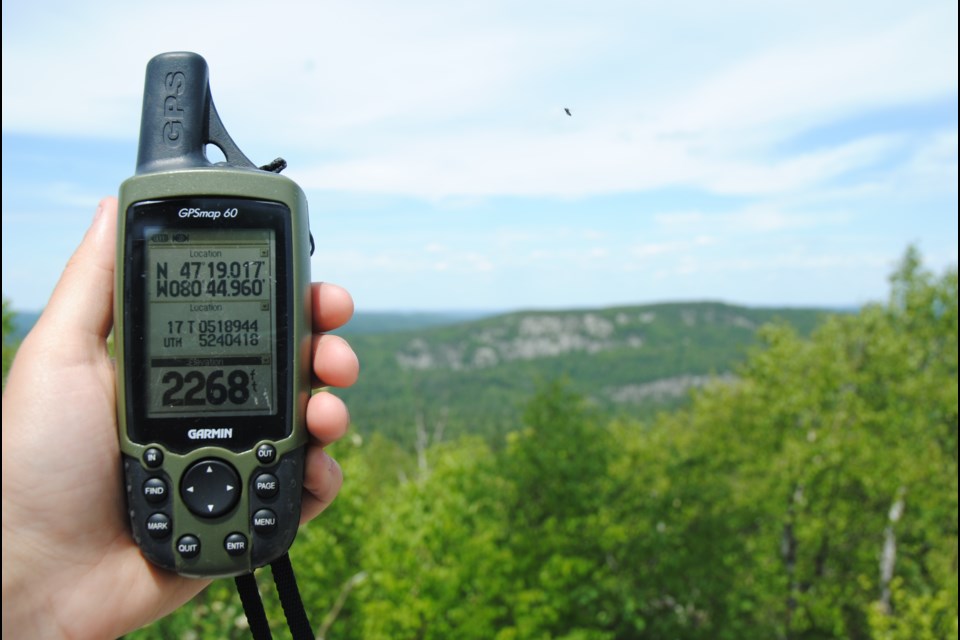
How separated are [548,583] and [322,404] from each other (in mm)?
15058

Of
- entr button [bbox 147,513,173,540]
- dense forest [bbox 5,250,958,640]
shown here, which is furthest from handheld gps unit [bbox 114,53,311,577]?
dense forest [bbox 5,250,958,640]

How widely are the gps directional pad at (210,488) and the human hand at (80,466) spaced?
29 centimetres

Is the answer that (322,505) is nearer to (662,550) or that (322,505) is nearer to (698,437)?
(662,550)

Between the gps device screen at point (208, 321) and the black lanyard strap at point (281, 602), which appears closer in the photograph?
the black lanyard strap at point (281, 602)

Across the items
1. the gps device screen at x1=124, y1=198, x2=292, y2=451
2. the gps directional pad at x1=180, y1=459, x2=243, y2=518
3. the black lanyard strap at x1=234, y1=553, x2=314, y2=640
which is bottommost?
the black lanyard strap at x1=234, y1=553, x2=314, y2=640

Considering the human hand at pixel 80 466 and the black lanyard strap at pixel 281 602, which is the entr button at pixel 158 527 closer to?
the human hand at pixel 80 466

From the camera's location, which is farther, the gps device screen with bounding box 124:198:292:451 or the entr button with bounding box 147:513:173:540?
the gps device screen with bounding box 124:198:292:451

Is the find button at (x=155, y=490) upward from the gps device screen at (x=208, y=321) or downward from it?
downward

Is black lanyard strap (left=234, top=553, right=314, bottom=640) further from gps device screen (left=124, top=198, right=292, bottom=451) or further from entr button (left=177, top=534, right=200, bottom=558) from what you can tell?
gps device screen (left=124, top=198, right=292, bottom=451)

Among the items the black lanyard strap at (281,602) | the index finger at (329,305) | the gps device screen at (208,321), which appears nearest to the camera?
the black lanyard strap at (281,602)

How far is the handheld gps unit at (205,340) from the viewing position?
279 cm

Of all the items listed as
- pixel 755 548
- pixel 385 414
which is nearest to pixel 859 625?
pixel 755 548

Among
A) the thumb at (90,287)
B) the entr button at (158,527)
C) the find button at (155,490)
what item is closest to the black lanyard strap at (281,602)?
the entr button at (158,527)

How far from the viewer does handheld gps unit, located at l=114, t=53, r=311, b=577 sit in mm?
2793
